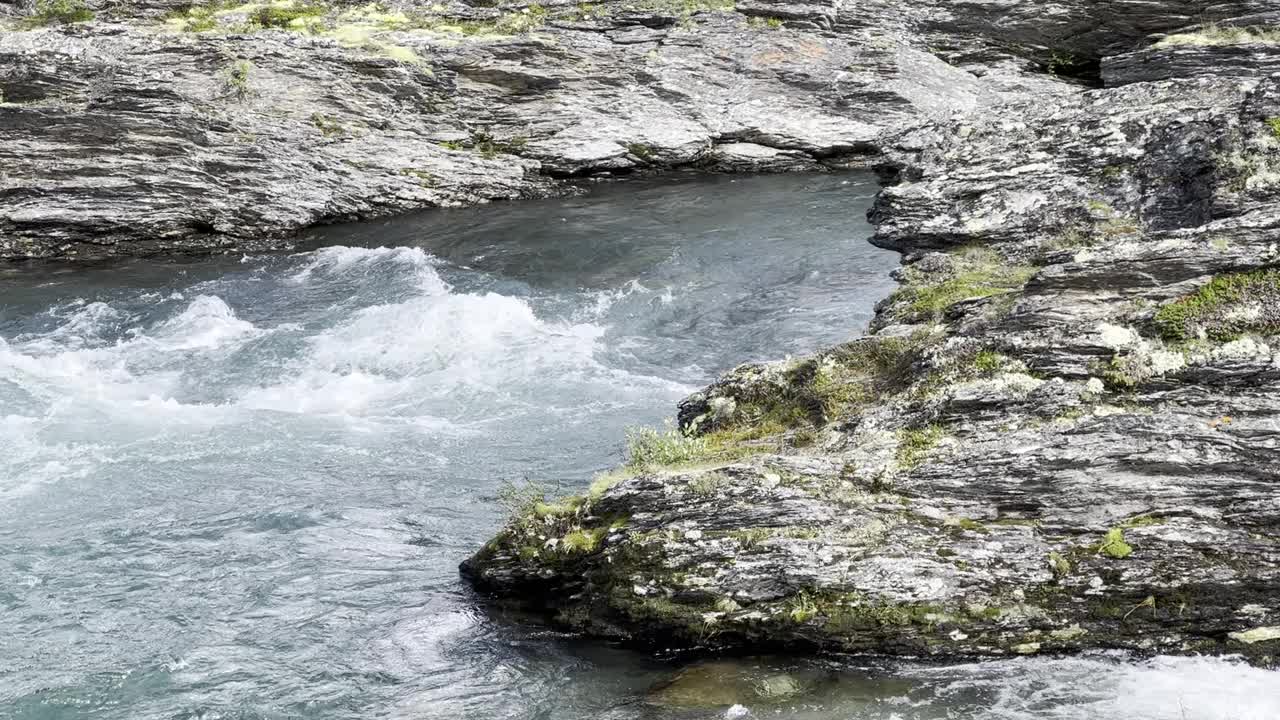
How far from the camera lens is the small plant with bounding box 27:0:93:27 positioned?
30.1 meters

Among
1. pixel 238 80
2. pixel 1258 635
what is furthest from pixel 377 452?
pixel 238 80

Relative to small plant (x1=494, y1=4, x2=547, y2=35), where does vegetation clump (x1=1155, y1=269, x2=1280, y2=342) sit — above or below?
below

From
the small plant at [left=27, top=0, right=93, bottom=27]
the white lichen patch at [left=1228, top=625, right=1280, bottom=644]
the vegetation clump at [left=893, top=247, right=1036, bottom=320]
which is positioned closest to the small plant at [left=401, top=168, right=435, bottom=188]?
the small plant at [left=27, top=0, right=93, bottom=27]

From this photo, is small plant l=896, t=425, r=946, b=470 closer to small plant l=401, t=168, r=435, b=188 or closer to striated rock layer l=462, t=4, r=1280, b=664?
striated rock layer l=462, t=4, r=1280, b=664

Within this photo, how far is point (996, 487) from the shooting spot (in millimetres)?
8328

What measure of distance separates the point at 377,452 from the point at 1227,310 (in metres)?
9.73

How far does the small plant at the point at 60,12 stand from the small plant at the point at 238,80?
5848mm

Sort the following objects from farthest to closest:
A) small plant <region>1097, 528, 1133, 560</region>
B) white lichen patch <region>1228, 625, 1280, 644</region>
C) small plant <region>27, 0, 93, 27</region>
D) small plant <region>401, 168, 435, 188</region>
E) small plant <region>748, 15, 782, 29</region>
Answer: small plant <region>748, 15, 782, 29</region>
small plant <region>27, 0, 93, 27</region>
small plant <region>401, 168, 435, 188</region>
small plant <region>1097, 528, 1133, 560</region>
white lichen patch <region>1228, 625, 1280, 644</region>

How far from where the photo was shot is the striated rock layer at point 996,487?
7.79 m

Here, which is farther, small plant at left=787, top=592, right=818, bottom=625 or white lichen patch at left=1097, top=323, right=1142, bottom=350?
white lichen patch at left=1097, top=323, right=1142, bottom=350

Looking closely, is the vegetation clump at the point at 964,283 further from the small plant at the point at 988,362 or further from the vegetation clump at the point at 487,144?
the vegetation clump at the point at 487,144

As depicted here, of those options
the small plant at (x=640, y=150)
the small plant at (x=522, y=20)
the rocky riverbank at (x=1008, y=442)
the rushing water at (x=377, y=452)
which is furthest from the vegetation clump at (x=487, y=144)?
the rocky riverbank at (x=1008, y=442)

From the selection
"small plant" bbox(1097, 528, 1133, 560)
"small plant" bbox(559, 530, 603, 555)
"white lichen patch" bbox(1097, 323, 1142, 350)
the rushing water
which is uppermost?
"white lichen patch" bbox(1097, 323, 1142, 350)

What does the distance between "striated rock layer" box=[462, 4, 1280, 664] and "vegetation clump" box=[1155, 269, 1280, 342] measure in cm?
2
